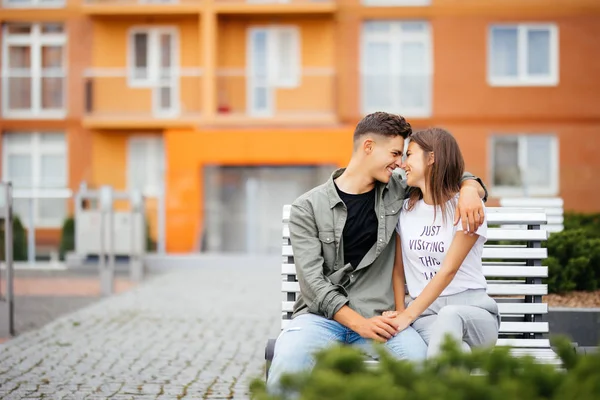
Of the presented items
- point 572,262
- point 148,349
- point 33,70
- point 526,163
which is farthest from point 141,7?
point 572,262

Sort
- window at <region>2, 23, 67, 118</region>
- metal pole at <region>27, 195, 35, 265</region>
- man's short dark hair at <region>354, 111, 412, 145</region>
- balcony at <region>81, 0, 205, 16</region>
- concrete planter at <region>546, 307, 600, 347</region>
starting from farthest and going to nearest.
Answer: window at <region>2, 23, 67, 118</region> → balcony at <region>81, 0, 205, 16</region> → metal pole at <region>27, 195, 35, 265</region> → concrete planter at <region>546, 307, 600, 347</region> → man's short dark hair at <region>354, 111, 412, 145</region>

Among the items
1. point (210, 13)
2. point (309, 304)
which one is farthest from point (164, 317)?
point (210, 13)

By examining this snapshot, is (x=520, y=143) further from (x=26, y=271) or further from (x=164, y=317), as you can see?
(x=164, y=317)

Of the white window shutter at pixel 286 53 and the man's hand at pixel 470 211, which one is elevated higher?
the white window shutter at pixel 286 53

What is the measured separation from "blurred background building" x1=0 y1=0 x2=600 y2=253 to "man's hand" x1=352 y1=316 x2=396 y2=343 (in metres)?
22.7

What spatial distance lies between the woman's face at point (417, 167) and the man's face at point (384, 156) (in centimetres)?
7

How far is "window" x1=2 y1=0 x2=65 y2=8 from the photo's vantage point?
97.2 feet

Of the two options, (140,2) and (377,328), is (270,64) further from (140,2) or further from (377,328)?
(377,328)

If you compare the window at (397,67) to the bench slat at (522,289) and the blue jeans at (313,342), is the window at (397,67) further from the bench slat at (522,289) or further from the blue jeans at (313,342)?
the blue jeans at (313,342)

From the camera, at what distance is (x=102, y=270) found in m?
14.3

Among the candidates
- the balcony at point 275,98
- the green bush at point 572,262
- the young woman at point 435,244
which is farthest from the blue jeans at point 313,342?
the balcony at point 275,98

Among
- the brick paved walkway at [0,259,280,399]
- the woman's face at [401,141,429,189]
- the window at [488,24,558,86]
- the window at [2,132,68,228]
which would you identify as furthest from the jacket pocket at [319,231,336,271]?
the window at [2,132,68,228]

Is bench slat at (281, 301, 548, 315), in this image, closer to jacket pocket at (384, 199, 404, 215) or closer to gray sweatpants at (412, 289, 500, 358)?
gray sweatpants at (412, 289, 500, 358)

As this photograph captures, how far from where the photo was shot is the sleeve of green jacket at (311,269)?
15.6 feet
